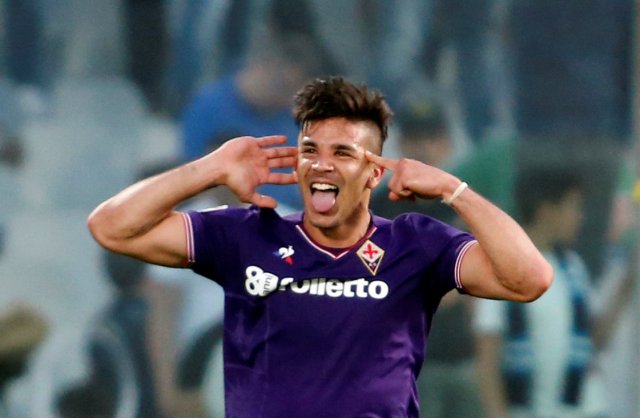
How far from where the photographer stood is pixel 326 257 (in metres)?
5.02

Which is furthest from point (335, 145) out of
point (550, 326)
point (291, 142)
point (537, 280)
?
point (550, 326)

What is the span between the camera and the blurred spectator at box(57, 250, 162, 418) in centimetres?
802

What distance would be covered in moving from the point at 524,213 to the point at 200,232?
3656 mm

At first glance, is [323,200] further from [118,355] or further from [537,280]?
[118,355]

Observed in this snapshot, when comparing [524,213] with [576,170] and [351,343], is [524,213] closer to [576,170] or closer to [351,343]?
[576,170]

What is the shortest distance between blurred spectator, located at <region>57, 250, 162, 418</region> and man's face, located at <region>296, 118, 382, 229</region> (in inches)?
125

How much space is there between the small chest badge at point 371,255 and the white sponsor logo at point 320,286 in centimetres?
6

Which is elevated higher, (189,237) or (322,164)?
(322,164)

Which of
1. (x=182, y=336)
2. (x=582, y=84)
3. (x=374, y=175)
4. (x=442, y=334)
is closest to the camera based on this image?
(x=374, y=175)

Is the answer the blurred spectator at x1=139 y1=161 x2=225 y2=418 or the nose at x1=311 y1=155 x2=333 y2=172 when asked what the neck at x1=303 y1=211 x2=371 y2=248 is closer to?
the nose at x1=311 y1=155 x2=333 y2=172

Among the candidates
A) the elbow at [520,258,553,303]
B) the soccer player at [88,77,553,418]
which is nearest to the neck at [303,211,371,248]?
the soccer player at [88,77,553,418]

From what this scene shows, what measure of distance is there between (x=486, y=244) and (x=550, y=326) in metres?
3.60

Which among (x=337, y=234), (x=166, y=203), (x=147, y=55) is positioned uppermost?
(x=147, y=55)

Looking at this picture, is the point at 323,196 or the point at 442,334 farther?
the point at 442,334
